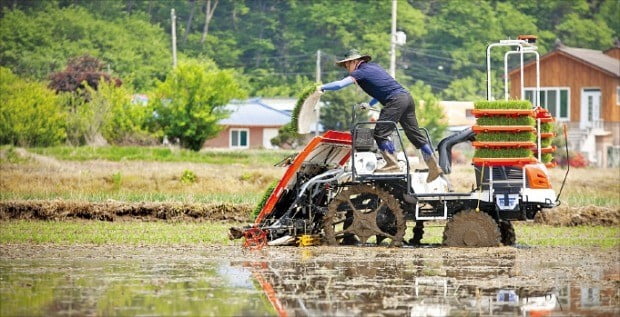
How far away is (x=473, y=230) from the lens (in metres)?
18.4

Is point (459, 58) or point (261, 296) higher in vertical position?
point (459, 58)

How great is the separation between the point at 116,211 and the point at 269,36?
6803cm

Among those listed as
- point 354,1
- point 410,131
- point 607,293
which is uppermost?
point 354,1

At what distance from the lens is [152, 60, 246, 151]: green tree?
5838 centimetres

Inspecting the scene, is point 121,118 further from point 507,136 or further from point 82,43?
point 507,136

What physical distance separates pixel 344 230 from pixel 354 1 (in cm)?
7654

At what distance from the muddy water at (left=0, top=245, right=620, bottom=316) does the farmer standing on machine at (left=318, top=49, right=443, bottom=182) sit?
1.14 m

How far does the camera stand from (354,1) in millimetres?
94250

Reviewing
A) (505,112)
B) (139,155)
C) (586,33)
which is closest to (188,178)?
(505,112)

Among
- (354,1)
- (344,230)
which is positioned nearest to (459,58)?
(354,1)

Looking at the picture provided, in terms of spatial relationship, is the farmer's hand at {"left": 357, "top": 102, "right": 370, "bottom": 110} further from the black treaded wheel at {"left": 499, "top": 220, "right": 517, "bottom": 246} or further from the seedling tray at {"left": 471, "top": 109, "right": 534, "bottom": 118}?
the black treaded wheel at {"left": 499, "top": 220, "right": 517, "bottom": 246}

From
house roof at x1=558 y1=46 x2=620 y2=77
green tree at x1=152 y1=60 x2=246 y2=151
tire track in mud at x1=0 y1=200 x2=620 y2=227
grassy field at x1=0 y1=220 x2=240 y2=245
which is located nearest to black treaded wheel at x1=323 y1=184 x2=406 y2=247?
grassy field at x1=0 y1=220 x2=240 y2=245

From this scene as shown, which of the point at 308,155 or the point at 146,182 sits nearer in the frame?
the point at 308,155

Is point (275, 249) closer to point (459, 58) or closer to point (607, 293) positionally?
point (607, 293)
